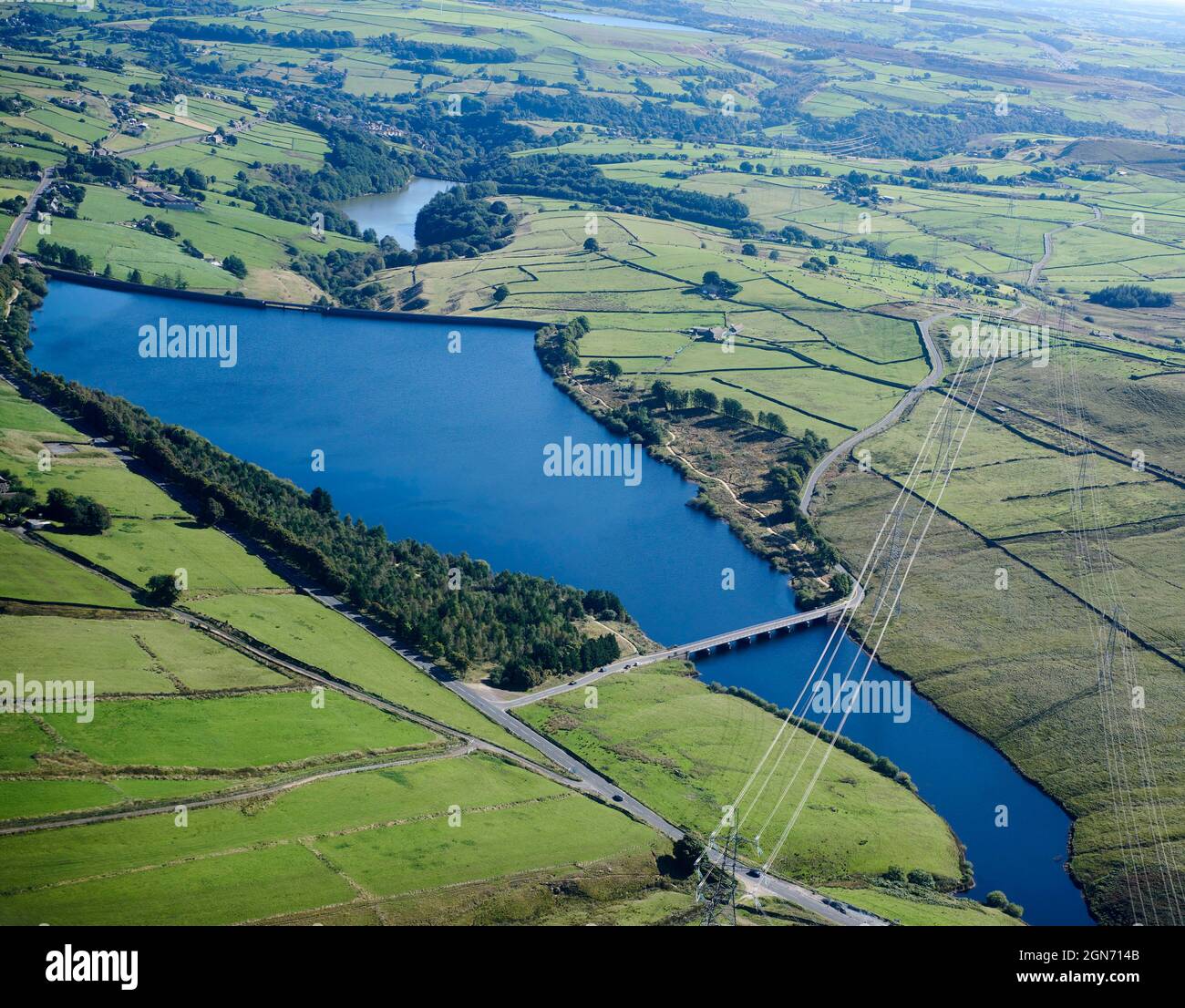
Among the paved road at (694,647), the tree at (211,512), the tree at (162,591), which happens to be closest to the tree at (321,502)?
the tree at (211,512)

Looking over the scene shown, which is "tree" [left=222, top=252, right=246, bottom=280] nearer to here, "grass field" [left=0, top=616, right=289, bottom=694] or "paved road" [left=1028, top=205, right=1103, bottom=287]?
"grass field" [left=0, top=616, right=289, bottom=694]

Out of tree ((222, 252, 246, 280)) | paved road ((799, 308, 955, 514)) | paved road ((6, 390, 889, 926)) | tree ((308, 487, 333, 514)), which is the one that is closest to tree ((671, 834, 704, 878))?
paved road ((6, 390, 889, 926))

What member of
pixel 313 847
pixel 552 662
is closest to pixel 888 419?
pixel 552 662

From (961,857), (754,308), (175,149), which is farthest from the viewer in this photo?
(175,149)

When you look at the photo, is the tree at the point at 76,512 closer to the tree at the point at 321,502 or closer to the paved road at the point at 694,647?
the tree at the point at 321,502

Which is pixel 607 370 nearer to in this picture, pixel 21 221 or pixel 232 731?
Result: pixel 232 731

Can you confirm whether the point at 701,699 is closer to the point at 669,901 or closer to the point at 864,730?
the point at 864,730

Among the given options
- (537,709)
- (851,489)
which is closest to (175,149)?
(851,489)
